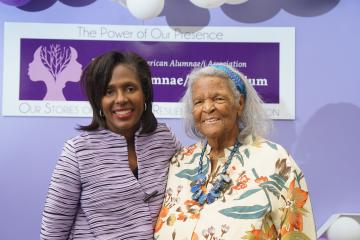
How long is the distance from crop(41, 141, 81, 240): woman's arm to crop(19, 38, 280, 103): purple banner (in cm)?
148

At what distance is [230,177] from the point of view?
1925mm

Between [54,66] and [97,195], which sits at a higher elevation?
[54,66]

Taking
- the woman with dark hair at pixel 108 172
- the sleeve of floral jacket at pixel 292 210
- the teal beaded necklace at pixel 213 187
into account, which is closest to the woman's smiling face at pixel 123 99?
the woman with dark hair at pixel 108 172


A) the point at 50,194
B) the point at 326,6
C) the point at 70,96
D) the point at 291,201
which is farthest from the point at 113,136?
the point at 326,6

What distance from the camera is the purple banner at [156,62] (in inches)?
130

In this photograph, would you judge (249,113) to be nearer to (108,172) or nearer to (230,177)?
(230,177)

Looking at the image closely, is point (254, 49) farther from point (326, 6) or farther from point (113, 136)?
point (113, 136)

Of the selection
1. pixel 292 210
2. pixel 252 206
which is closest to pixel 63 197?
pixel 252 206

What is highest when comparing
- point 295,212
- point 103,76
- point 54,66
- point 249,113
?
point 54,66

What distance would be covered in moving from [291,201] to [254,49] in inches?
65.4

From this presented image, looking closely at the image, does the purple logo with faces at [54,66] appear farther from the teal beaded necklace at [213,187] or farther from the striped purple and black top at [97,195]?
the teal beaded necklace at [213,187]

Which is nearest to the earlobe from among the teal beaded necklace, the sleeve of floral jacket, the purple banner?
the teal beaded necklace

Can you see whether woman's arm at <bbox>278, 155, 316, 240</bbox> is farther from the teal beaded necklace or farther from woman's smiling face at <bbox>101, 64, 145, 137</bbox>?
woman's smiling face at <bbox>101, 64, 145, 137</bbox>

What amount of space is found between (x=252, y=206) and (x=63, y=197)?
67 centimetres
